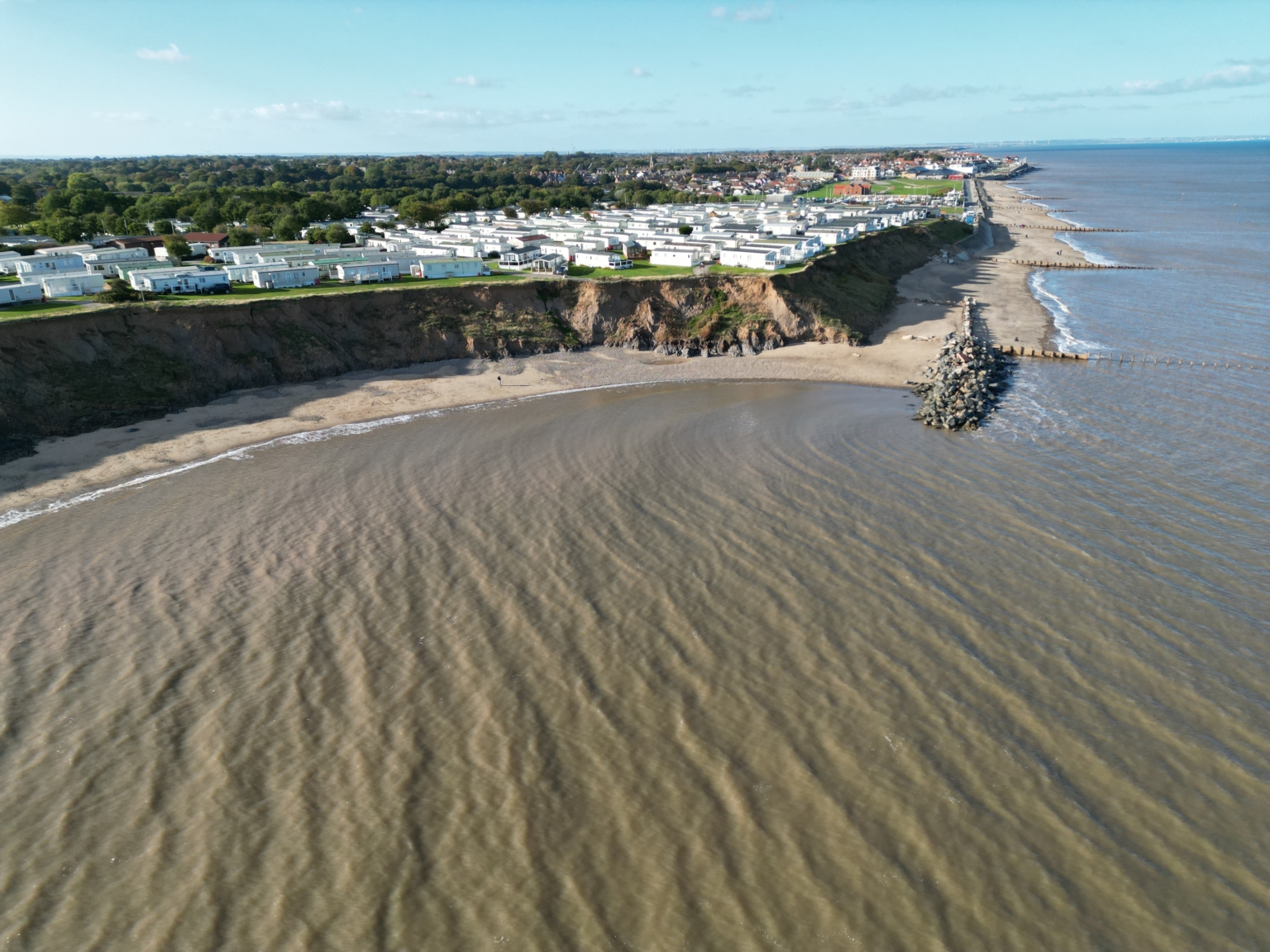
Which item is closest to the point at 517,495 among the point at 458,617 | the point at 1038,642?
the point at 458,617

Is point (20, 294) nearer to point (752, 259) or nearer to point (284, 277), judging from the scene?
point (284, 277)

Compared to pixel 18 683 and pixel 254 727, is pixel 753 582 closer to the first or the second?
pixel 254 727

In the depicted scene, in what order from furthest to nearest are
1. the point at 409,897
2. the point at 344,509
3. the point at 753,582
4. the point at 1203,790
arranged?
the point at 344,509 → the point at 753,582 → the point at 1203,790 → the point at 409,897

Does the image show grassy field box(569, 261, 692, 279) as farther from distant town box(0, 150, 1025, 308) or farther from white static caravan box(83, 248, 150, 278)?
white static caravan box(83, 248, 150, 278)

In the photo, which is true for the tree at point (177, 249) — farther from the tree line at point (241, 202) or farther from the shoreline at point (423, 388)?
the shoreline at point (423, 388)

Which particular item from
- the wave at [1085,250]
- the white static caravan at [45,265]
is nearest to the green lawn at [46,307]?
the white static caravan at [45,265]

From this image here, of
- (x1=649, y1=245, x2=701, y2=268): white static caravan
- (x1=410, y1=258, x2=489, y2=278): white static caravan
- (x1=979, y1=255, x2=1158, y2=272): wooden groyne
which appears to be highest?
(x1=410, y1=258, x2=489, y2=278): white static caravan

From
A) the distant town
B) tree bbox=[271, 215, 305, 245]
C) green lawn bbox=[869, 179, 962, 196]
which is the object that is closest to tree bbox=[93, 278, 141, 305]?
the distant town
